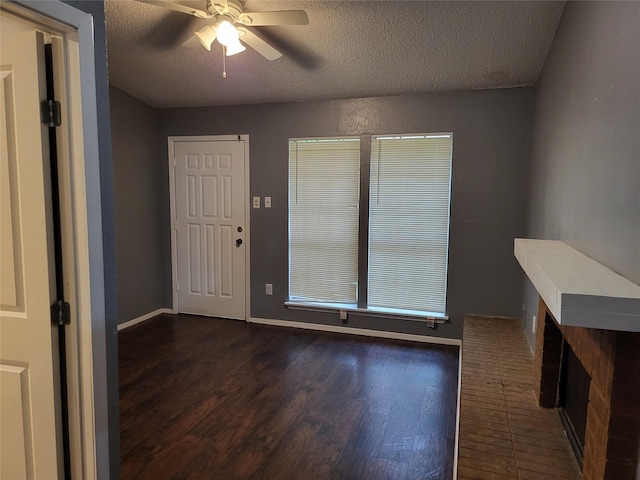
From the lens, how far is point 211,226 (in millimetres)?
4551

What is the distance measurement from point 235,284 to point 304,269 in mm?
839

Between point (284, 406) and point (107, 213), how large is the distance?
180 centimetres

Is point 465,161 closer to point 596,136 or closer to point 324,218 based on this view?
point 324,218

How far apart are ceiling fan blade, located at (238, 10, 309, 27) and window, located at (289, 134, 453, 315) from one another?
5.75ft

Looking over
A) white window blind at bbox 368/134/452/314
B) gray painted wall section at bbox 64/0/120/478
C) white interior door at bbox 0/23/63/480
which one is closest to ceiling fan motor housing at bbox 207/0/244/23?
gray painted wall section at bbox 64/0/120/478

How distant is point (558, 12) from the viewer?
96.6 inches

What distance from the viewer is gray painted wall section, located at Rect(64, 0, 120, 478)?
4.66ft

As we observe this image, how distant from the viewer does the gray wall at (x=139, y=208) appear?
412 cm

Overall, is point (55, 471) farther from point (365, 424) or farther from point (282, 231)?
point (282, 231)

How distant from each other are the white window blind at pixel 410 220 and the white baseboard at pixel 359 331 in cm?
27

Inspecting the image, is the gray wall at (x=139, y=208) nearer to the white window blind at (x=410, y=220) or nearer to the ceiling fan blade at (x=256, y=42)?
the ceiling fan blade at (x=256, y=42)

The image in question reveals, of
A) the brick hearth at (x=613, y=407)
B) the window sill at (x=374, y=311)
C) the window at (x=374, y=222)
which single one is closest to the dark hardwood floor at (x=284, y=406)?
the window sill at (x=374, y=311)

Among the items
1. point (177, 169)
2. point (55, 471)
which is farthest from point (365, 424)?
point (177, 169)

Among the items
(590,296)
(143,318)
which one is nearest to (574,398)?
(590,296)
